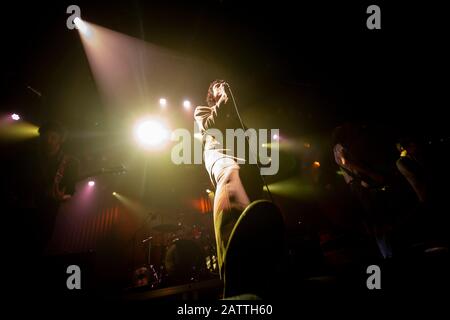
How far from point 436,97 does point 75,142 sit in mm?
10558

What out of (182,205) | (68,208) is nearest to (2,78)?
(68,208)

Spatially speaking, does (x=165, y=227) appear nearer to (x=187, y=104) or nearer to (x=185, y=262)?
(x=185, y=262)

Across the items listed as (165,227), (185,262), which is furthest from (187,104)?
(185,262)

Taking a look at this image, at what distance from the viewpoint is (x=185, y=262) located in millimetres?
4742

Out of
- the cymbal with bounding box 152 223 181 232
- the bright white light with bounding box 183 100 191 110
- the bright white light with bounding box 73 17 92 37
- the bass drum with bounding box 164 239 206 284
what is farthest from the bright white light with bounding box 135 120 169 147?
the bass drum with bounding box 164 239 206 284

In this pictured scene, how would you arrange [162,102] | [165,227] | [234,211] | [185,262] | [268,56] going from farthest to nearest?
[162,102], [165,227], [268,56], [185,262], [234,211]

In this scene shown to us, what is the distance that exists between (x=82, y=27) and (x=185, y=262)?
5881 millimetres

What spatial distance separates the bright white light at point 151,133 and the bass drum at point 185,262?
472cm

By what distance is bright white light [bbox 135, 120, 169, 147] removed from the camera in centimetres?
818

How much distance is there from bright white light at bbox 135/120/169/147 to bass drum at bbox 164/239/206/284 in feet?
15.5

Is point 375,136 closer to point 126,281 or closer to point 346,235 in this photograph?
point 346,235

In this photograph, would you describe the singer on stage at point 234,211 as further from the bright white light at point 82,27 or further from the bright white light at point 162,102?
the bright white light at point 162,102

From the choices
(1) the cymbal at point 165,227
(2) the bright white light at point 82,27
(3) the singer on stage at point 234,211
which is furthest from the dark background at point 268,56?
(3) the singer on stage at point 234,211
